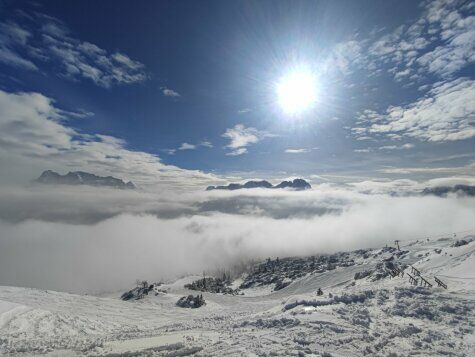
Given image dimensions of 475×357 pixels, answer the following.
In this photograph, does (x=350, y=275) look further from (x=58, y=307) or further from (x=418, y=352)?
(x=418, y=352)

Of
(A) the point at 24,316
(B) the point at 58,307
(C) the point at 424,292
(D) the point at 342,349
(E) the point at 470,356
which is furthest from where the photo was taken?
(B) the point at 58,307

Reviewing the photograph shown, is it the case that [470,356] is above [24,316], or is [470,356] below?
above

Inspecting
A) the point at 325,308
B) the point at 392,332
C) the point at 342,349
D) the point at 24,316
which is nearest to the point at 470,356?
the point at 392,332

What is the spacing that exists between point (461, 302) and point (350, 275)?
71888 millimetres

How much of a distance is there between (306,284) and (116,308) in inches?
2437

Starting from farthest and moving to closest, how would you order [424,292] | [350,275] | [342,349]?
[350,275] < [424,292] < [342,349]

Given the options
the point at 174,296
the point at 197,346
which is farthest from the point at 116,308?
the point at 197,346

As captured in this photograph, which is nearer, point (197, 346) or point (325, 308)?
point (197, 346)

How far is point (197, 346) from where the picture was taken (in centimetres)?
1831

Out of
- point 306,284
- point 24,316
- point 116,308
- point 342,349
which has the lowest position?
point 306,284

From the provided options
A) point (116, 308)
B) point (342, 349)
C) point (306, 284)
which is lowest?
point (306, 284)

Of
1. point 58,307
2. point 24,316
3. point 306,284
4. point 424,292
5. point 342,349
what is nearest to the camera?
point 342,349

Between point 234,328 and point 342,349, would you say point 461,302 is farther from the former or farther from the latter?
point 234,328

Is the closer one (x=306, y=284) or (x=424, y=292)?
(x=424, y=292)
